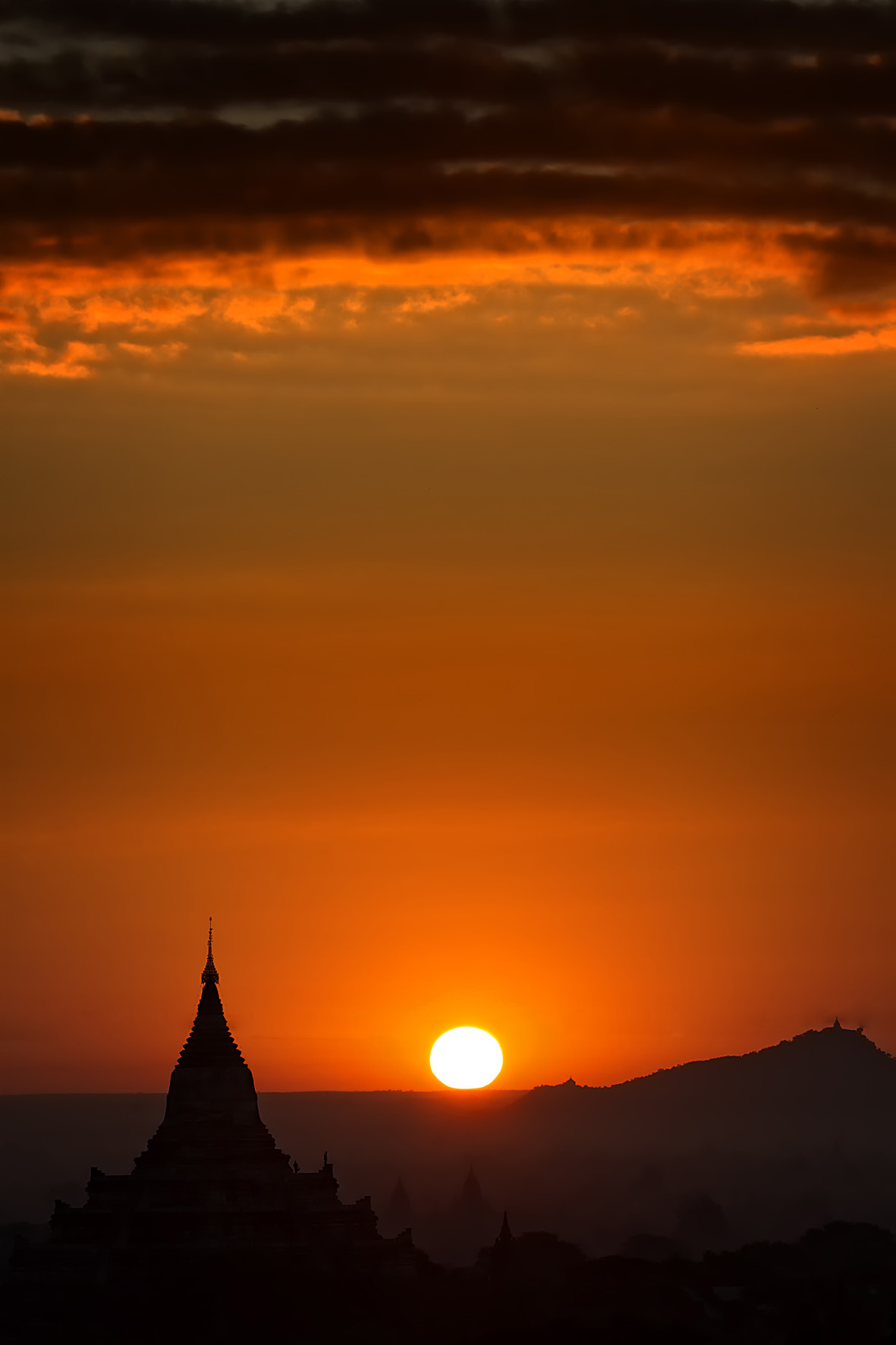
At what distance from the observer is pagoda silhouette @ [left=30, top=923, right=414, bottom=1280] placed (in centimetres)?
15650

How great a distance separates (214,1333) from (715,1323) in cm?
2967

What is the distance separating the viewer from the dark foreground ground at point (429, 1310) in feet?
477

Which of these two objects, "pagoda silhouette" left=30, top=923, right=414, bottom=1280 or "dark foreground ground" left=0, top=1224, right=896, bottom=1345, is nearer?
"dark foreground ground" left=0, top=1224, right=896, bottom=1345

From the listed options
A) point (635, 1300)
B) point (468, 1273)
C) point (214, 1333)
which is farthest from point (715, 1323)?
point (214, 1333)

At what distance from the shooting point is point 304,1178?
162125mm

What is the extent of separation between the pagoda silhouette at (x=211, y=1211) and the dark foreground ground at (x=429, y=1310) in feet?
6.28

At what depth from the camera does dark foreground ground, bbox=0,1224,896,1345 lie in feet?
477

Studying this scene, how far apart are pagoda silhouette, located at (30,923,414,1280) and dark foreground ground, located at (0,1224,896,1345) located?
75.3 inches

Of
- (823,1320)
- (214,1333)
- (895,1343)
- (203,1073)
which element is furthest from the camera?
(203,1073)

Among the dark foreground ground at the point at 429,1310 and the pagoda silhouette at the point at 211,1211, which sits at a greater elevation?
the pagoda silhouette at the point at 211,1211

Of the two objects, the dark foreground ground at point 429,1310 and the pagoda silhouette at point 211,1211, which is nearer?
the dark foreground ground at point 429,1310

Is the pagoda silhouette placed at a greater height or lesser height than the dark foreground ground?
greater

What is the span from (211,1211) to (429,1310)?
14944 mm

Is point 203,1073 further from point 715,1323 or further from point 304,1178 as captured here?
point 715,1323
